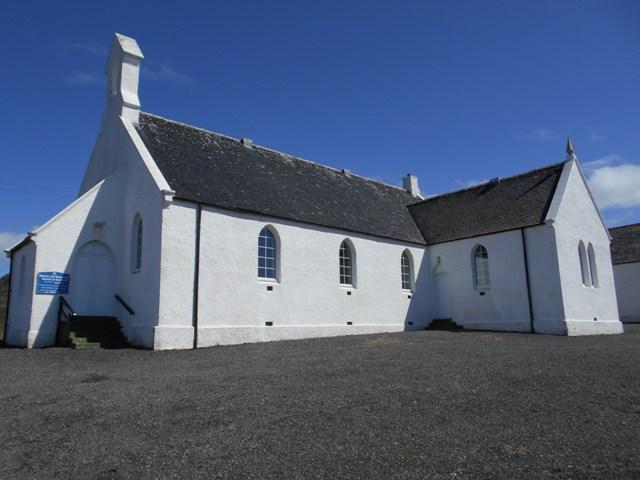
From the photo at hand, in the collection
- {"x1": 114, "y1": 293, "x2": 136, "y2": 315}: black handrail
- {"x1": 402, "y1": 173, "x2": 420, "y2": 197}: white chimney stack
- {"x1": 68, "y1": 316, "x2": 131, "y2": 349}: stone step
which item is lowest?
{"x1": 68, "y1": 316, "x2": 131, "y2": 349}: stone step

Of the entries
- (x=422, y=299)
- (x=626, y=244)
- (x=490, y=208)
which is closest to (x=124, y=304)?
(x=422, y=299)

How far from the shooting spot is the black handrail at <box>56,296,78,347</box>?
57.9ft

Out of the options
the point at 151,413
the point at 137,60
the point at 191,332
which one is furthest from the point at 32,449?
the point at 137,60

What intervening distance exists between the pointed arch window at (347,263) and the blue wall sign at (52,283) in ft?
36.9

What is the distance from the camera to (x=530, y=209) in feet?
79.4

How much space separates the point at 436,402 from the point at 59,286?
49.6 feet

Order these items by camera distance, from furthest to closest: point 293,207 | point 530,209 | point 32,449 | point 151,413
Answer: point 530,209 → point 293,207 → point 151,413 → point 32,449

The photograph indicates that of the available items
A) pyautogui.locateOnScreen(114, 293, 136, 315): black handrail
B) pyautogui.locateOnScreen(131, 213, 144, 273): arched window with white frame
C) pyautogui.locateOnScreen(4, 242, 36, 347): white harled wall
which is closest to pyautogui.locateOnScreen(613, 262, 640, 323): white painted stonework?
pyautogui.locateOnScreen(131, 213, 144, 273): arched window with white frame

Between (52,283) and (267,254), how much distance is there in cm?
788

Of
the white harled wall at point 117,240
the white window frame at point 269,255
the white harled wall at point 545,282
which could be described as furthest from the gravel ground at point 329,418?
the white harled wall at point 545,282

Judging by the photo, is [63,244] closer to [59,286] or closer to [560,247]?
[59,286]

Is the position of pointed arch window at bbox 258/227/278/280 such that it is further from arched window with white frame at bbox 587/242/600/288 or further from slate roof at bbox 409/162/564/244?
arched window with white frame at bbox 587/242/600/288

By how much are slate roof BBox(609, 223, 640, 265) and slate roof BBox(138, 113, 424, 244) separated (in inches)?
769

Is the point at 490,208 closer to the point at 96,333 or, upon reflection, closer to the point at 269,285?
the point at 269,285
